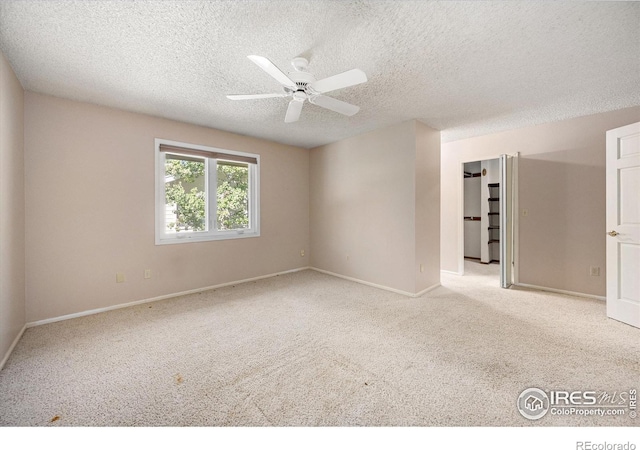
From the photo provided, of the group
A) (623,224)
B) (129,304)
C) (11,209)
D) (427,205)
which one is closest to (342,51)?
(427,205)

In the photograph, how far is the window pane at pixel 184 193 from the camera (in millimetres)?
3666

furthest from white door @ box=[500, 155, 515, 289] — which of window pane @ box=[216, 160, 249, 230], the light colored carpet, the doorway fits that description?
window pane @ box=[216, 160, 249, 230]

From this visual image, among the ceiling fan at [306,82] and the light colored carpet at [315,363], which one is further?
the ceiling fan at [306,82]

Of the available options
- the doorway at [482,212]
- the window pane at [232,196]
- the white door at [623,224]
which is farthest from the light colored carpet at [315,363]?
the doorway at [482,212]

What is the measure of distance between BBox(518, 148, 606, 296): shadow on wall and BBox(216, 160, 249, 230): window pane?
4.36 m

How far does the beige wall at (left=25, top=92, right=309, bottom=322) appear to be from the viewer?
2.74 meters

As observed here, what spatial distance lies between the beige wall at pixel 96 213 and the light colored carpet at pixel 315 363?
1.21 ft

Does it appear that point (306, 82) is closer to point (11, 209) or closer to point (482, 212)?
point (11, 209)

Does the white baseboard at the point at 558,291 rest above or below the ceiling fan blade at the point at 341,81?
below

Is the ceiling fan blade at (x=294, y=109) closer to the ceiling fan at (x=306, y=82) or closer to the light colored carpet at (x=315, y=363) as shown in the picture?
the ceiling fan at (x=306, y=82)

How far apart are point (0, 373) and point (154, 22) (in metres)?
2.70

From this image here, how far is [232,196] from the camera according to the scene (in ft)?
14.2

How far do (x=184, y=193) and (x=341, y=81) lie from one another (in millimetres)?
2885

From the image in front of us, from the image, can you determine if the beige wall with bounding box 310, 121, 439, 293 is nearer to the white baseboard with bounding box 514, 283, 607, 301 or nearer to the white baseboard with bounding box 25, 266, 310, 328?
the white baseboard with bounding box 514, 283, 607, 301
